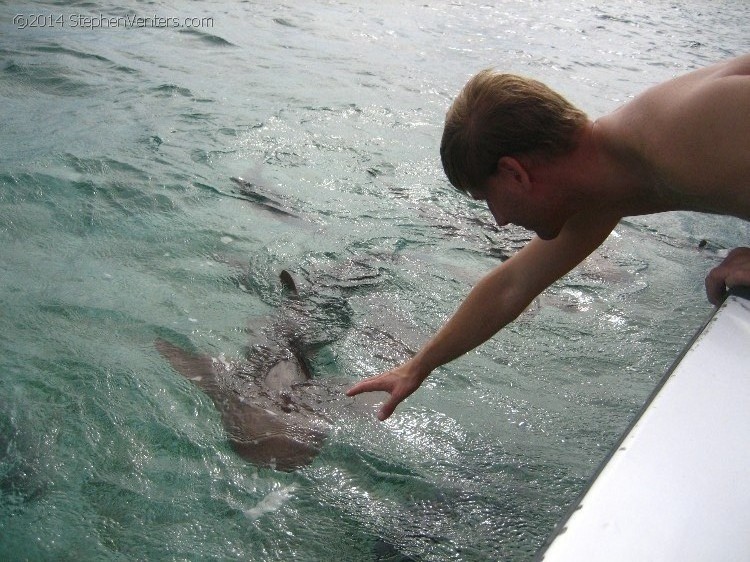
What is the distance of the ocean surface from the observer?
9.30 feet

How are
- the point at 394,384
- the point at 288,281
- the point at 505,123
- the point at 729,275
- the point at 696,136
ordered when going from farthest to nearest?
the point at 288,281 → the point at 394,384 → the point at 729,275 → the point at 505,123 → the point at 696,136

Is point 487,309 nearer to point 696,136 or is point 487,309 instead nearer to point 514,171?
point 514,171

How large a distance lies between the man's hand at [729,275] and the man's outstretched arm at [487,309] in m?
0.40

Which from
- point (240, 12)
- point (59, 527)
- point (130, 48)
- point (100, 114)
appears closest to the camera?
point (59, 527)

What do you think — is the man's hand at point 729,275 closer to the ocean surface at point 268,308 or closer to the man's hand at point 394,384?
the ocean surface at point 268,308

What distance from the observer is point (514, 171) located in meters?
2.35

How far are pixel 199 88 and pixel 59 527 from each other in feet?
18.9

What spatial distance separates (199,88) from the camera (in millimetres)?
7633

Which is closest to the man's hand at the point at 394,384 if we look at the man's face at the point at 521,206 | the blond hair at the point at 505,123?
the man's face at the point at 521,206

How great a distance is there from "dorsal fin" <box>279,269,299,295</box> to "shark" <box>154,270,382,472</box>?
14.2 inches

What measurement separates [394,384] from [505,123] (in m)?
1.10

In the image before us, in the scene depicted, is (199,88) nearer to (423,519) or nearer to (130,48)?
(130,48)

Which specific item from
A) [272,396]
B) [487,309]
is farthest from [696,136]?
[272,396]

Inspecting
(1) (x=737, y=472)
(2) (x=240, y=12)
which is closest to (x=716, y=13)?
(2) (x=240, y=12)
